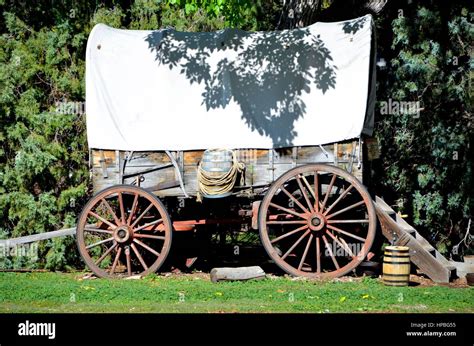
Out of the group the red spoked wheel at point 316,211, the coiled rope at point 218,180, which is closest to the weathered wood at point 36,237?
the coiled rope at point 218,180

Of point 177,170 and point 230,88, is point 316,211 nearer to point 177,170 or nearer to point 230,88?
point 177,170

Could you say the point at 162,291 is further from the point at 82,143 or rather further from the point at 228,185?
the point at 82,143

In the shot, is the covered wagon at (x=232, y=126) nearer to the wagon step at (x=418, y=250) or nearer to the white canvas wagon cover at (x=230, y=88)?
the white canvas wagon cover at (x=230, y=88)

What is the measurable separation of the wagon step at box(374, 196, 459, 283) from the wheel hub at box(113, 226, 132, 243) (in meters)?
3.78

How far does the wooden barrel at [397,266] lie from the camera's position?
12219 millimetres

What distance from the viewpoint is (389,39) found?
1700 centimetres

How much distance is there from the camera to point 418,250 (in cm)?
1271

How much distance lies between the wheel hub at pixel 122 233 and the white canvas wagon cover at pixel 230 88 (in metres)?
1.22

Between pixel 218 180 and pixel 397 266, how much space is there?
112 inches

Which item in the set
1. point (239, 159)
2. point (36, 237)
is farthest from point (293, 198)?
point (36, 237)

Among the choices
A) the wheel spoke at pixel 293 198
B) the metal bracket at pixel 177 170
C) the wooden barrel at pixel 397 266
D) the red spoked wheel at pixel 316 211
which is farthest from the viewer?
the metal bracket at pixel 177 170

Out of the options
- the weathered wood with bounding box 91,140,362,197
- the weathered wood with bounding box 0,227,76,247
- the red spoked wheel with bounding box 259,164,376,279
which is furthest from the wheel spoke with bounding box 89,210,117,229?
the red spoked wheel with bounding box 259,164,376,279

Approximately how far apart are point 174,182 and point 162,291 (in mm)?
2289
